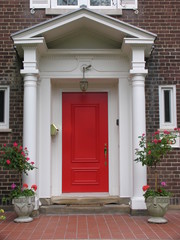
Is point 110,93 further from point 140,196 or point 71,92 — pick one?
point 140,196

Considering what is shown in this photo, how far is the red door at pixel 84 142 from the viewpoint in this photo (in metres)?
7.51

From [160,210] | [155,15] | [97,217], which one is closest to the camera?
[160,210]

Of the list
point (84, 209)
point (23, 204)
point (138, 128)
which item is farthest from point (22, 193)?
point (138, 128)

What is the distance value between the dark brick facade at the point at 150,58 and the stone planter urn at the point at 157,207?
1.27 m

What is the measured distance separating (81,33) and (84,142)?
247cm

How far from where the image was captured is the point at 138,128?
21.9 feet

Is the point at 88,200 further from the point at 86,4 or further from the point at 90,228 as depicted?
the point at 86,4

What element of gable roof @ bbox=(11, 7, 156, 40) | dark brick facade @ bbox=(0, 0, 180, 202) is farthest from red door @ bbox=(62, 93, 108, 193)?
gable roof @ bbox=(11, 7, 156, 40)

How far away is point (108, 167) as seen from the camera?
7570 mm

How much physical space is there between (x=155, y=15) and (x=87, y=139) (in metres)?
3.30

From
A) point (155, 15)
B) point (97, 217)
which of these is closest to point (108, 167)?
point (97, 217)

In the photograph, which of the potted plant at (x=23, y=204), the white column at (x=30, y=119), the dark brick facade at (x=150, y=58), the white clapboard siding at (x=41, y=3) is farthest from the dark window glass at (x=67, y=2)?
the potted plant at (x=23, y=204)

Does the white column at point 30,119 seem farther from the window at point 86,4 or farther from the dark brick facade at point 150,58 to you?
the window at point 86,4

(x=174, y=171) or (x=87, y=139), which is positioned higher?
(x=87, y=139)
